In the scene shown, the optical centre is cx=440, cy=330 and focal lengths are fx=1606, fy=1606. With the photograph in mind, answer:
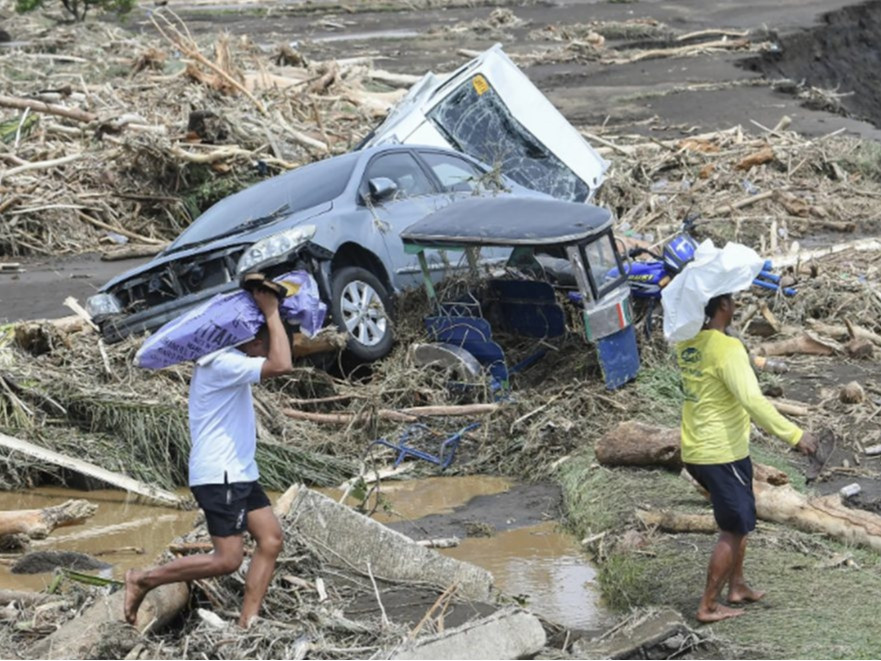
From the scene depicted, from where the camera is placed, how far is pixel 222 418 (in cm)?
705

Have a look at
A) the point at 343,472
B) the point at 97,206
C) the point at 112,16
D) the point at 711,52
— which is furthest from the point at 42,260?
the point at 112,16

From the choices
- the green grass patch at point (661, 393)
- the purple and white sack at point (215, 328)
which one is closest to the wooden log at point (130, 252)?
the green grass patch at point (661, 393)

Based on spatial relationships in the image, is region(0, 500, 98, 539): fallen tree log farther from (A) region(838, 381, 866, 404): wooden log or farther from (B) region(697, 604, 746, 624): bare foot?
(A) region(838, 381, 866, 404): wooden log

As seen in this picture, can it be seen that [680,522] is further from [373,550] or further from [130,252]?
[130,252]

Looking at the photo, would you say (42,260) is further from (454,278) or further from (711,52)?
(711,52)

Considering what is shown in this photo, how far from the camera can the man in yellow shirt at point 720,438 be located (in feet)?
24.3

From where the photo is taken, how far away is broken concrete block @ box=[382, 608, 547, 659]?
21.6 feet

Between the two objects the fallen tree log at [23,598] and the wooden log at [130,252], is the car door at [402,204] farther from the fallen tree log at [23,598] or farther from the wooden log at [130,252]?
the wooden log at [130,252]

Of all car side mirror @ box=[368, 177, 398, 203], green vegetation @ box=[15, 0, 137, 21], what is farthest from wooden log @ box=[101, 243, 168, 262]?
green vegetation @ box=[15, 0, 137, 21]

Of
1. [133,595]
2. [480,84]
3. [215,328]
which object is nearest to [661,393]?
[215,328]

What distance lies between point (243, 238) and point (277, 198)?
0.88 m

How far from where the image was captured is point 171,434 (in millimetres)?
11203

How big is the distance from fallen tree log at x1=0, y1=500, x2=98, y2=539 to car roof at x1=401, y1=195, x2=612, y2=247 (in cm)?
343

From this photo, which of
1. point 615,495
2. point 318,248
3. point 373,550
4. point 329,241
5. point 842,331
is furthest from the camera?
point 842,331
